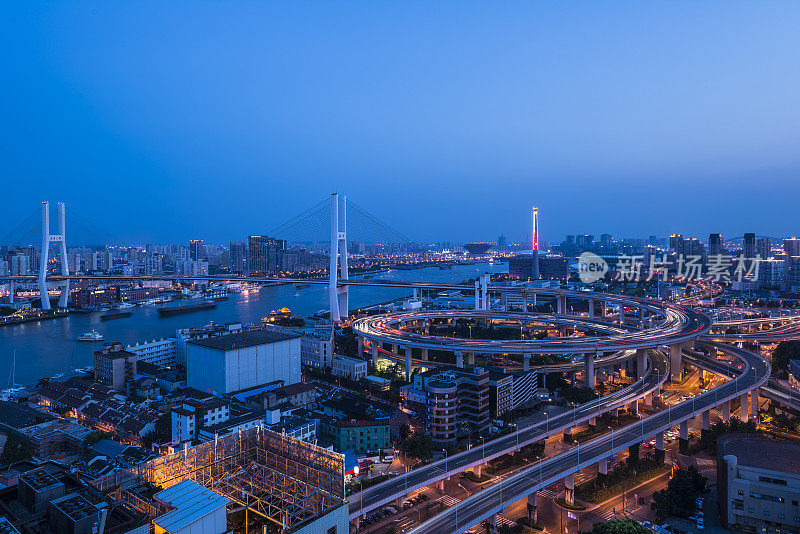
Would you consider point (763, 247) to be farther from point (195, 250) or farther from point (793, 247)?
point (195, 250)

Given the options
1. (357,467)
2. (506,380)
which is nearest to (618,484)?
(506,380)

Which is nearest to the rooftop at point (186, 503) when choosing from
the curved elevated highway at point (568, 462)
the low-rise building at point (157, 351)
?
the curved elevated highway at point (568, 462)

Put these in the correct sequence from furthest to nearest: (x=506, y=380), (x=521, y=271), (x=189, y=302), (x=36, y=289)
Result: (x=521, y=271) → (x=36, y=289) → (x=189, y=302) → (x=506, y=380)

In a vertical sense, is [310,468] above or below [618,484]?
above

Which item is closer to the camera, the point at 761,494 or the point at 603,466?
the point at 761,494

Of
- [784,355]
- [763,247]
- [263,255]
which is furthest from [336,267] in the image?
[763,247]

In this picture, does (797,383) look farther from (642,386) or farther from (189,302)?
(189,302)

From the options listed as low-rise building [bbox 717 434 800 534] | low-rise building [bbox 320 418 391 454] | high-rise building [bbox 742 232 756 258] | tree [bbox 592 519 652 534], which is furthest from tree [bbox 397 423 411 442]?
high-rise building [bbox 742 232 756 258]
